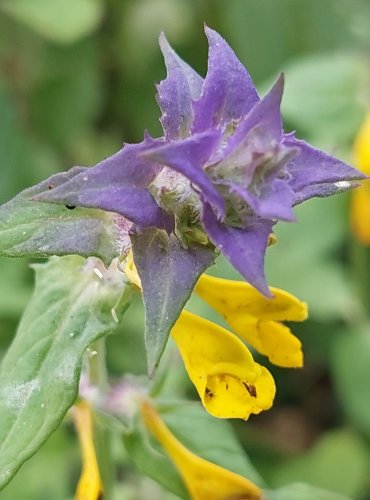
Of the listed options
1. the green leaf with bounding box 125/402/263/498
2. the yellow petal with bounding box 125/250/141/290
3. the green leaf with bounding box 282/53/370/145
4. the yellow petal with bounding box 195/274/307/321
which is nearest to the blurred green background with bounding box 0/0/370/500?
the green leaf with bounding box 282/53/370/145

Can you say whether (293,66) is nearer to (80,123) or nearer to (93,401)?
(80,123)

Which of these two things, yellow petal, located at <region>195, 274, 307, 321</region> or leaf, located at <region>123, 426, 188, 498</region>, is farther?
leaf, located at <region>123, 426, 188, 498</region>

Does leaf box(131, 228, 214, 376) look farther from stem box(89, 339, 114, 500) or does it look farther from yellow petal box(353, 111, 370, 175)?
yellow petal box(353, 111, 370, 175)

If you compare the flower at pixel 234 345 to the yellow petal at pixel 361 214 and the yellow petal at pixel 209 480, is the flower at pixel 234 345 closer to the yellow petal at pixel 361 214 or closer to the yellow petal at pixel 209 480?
the yellow petal at pixel 209 480

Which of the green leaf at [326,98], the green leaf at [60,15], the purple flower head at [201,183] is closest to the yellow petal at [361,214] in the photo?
the green leaf at [326,98]

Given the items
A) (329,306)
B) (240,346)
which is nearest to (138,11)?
(329,306)

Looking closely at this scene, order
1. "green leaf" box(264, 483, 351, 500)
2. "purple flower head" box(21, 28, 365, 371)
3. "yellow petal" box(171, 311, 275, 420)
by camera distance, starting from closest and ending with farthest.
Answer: "purple flower head" box(21, 28, 365, 371), "yellow petal" box(171, 311, 275, 420), "green leaf" box(264, 483, 351, 500)

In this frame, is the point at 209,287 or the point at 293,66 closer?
the point at 209,287

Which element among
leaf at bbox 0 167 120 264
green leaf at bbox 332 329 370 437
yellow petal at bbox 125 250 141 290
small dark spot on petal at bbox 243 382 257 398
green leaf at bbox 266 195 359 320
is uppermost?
leaf at bbox 0 167 120 264
